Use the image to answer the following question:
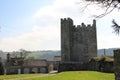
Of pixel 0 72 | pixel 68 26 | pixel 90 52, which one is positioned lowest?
pixel 0 72

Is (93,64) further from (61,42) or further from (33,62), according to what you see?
(33,62)

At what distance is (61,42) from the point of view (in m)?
87.3

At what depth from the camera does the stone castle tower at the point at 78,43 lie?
87.0 m

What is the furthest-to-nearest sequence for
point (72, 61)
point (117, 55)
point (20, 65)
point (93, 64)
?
1. point (20, 65)
2. point (72, 61)
3. point (93, 64)
4. point (117, 55)

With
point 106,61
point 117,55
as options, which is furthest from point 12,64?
point 117,55

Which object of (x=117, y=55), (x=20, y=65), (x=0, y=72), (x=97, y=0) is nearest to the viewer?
(x=97, y=0)

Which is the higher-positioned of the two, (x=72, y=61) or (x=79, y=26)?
(x=79, y=26)

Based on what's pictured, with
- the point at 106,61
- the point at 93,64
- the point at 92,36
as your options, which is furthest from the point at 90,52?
the point at 106,61

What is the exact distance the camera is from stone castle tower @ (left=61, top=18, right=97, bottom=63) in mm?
87000

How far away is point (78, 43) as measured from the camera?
87.9 meters

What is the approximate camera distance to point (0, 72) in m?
79.8

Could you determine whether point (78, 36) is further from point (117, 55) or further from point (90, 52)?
point (117, 55)

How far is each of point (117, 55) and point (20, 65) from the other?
80629 millimetres

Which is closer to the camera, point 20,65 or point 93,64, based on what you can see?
point 93,64
